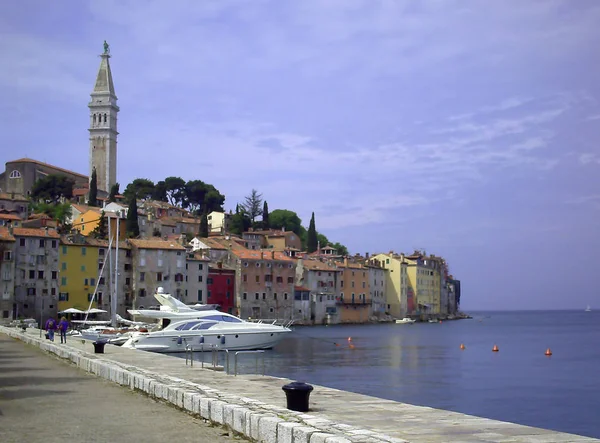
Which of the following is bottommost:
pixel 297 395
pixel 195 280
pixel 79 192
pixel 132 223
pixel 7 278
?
pixel 297 395

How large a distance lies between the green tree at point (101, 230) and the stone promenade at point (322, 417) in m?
70.0

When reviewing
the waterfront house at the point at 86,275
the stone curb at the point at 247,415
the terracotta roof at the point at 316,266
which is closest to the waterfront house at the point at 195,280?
the waterfront house at the point at 86,275

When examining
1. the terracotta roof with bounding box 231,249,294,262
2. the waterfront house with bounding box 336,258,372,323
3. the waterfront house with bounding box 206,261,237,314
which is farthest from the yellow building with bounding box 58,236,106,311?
the waterfront house with bounding box 336,258,372,323

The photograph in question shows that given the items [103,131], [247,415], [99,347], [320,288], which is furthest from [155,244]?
[247,415]

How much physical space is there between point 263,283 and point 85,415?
8046 cm

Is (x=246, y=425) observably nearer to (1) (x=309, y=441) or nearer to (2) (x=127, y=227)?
(1) (x=309, y=441)

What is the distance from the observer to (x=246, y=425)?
10.5 meters

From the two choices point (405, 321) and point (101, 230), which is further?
point (405, 321)

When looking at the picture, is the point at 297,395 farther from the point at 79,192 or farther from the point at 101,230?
the point at 79,192

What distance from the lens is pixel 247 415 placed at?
34.4 feet

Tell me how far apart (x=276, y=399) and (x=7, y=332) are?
1334 inches

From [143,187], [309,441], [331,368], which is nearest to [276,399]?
[309,441]

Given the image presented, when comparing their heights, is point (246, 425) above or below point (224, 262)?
below

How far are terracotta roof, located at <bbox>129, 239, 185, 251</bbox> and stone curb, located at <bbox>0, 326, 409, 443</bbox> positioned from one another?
64066 mm
